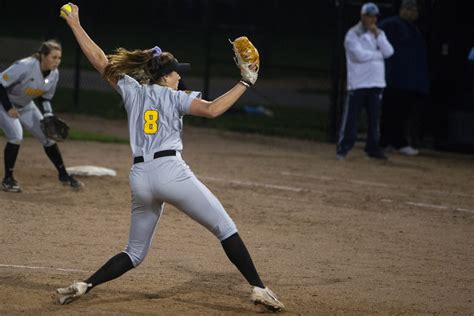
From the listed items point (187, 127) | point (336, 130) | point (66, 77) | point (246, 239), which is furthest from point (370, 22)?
point (66, 77)

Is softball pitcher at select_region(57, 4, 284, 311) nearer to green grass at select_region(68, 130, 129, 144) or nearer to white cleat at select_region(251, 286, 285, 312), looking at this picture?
white cleat at select_region(251, 286, 285, 312)

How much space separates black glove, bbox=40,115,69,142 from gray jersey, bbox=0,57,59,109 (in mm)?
315

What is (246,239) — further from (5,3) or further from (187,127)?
(5,3)

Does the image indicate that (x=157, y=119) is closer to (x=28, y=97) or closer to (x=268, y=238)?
(x=268, y=238)

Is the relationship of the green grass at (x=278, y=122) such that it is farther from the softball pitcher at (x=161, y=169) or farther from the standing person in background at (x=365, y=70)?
the softball pitcher at (x=161, y=169)

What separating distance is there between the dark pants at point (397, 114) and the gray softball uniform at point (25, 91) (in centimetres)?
657

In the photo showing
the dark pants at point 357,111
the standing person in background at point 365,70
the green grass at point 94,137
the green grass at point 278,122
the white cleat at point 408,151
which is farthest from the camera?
→ the green grass at point 278,122

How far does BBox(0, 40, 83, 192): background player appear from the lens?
11.2 metres

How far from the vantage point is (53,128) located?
1170 cm

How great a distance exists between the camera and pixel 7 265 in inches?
323

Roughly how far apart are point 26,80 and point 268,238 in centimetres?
346

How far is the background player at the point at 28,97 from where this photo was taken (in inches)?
443

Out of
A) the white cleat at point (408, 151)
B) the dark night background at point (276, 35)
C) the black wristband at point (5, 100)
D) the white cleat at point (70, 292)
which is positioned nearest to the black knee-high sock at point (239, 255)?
Result: the white cleat at point (70, 292)

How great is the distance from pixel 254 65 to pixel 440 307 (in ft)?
7.40
